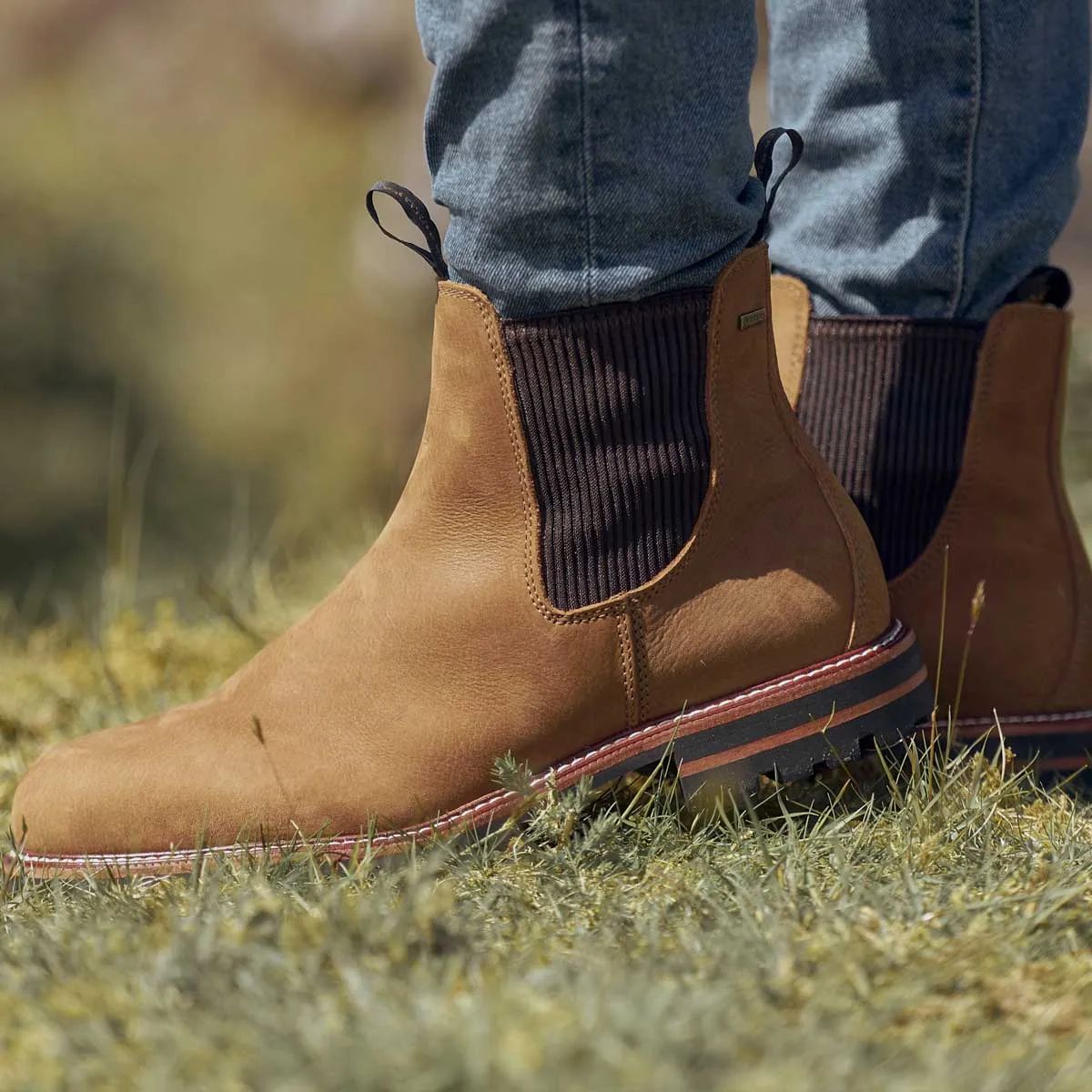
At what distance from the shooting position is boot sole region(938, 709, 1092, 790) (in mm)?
1292

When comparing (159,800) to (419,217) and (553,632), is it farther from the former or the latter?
(419,217)

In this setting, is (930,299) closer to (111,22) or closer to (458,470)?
(458,470)

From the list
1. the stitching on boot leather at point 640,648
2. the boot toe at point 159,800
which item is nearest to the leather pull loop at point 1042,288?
the stitching on boot leather at point 640,648

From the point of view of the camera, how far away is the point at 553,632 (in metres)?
1.13

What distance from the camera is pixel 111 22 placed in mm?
8695

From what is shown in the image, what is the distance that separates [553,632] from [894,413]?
1.62 feet

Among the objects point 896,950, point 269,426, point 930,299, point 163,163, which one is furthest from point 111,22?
point 896,950

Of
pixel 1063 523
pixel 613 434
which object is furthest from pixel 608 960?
pixel 1063 523

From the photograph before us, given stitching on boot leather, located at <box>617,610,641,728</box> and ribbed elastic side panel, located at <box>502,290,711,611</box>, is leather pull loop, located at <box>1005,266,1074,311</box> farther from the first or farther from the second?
stitching on boot leather, located at <box>617,610,641,728</box>

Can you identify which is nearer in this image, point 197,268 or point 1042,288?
point 1042,288

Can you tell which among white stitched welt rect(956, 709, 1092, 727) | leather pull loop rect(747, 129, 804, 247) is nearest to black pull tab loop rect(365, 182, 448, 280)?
leather pull loop rect(747, 129, 804, 247)

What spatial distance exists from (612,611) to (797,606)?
19cm

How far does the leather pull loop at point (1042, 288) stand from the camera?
131 centimetres

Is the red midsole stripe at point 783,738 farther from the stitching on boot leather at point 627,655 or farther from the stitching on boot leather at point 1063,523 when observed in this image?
the stitching on boot leather at point 1063,523
